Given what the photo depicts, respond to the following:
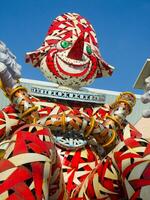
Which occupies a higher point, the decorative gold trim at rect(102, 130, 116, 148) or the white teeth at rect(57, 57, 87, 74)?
the white teeth at rect(57, 57, 87, 74)

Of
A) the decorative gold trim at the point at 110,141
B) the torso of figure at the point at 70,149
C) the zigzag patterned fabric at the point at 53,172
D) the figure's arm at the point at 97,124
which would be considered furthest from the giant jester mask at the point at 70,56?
the zigzag patterned fabric at the point at 53,172

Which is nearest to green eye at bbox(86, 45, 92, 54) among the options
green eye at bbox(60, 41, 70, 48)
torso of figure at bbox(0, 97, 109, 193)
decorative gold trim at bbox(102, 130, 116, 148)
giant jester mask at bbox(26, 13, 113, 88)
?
giant jester mask at bbox(26, 13, 113, 88)

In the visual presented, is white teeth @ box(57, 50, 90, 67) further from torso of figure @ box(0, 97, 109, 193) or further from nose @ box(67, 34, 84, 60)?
torso of figure @ box(0, 97, 109, 193)

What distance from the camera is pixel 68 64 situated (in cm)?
245

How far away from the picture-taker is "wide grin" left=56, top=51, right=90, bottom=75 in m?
2.44

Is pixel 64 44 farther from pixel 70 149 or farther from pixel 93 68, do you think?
pixel 70 149

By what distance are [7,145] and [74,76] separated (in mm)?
886

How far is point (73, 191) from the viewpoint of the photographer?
6.40 ft

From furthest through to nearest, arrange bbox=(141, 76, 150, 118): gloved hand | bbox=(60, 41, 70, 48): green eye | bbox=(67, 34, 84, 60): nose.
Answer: bbox=(60, 41, 70, 48): green eye < bbox=(67, 34, 84, 60): nose < bbox=(141, 76, 150, 118): gloved hand

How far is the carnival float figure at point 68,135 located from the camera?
4.98ft

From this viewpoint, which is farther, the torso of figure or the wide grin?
the wide grin

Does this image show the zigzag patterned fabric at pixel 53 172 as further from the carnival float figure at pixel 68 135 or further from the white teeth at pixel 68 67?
the white teeth at pixel 68 67

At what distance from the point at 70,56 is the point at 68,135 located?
0.50 metres

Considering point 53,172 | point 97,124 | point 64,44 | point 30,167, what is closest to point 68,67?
point 64,44
